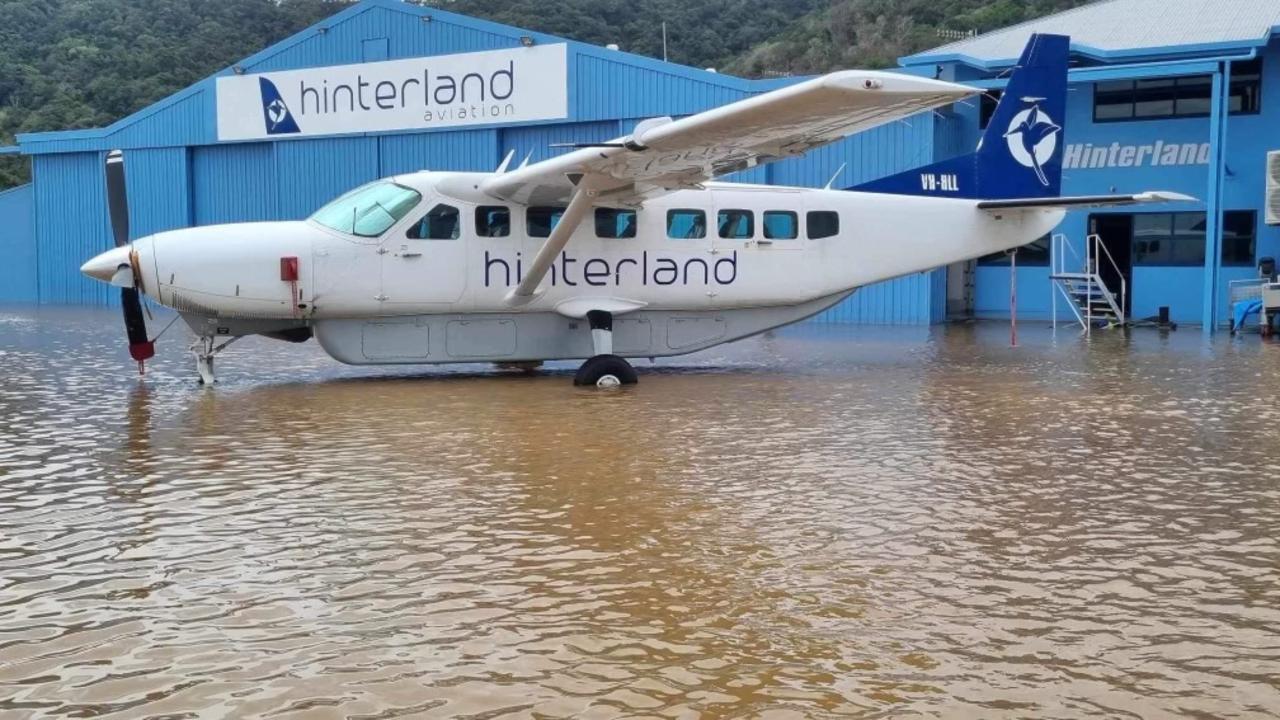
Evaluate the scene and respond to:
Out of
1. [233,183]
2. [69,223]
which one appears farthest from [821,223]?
[69,223]

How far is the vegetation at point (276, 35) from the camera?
51250 mm

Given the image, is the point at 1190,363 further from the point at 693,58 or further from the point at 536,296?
the point at 693,58

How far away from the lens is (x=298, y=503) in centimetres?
668

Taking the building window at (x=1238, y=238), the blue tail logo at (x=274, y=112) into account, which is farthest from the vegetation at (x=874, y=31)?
the building window at (x=1238, y=238)

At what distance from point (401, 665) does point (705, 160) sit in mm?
8301

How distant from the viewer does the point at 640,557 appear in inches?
220

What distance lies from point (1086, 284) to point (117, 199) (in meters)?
17.5

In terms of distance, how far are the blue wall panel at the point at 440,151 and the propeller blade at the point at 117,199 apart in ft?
42.8

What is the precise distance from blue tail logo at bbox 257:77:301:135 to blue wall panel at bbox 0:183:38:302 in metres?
9.46

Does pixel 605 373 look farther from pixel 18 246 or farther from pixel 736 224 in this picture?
pixel 18 246

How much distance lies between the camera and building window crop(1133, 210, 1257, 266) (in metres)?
23.1

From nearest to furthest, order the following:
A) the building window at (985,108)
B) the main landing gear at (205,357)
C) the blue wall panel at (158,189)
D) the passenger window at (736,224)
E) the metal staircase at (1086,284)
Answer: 1. the main landing gear at (205,357)
2. the passenger window at (736,224)
3. the metal staircase at (1086,284)
4. the building window at (985,108)
5. the blue wall panel at (158,189)

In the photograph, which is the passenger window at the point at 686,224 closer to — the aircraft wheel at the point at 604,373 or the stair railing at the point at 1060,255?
the aircraft wheel at the point at 604,373

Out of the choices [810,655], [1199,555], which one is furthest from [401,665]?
[1199,555]
